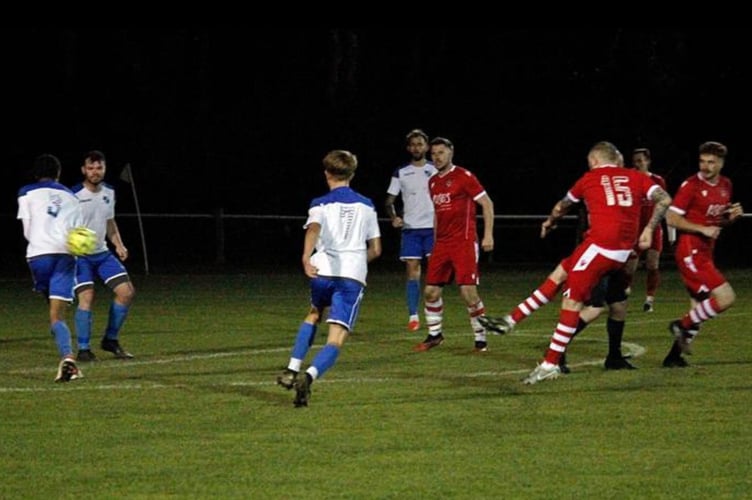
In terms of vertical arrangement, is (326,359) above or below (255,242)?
above

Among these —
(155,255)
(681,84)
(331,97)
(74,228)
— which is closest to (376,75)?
(331,97)

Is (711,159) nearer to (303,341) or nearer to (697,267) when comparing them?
(697,267)

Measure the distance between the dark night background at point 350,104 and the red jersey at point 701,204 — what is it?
2400 cm

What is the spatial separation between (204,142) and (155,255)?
20.8ft

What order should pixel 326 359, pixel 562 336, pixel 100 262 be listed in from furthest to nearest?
pixel 100 262 < pixel 562 336 < pixel 326 359

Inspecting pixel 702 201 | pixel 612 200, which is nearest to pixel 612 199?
pixel 612 200

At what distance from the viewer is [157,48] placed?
45125 mm

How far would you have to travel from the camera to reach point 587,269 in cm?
1257

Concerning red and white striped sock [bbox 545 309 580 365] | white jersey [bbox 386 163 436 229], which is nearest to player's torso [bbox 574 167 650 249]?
red and white striped sock [bbox 545 309 580 365]

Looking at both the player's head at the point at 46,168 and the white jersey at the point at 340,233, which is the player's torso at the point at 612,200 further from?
the player's head at the point at 46,168

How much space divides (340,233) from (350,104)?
31438mm

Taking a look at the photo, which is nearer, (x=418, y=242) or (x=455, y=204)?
(x=455, y=204)

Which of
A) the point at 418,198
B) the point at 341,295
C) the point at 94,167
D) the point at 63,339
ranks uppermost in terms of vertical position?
the point at 94,167

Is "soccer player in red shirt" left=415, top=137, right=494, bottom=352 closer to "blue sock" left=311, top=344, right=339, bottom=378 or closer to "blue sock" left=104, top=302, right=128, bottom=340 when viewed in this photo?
"blue sock" left=104, top=302, right=128, bottom=340
